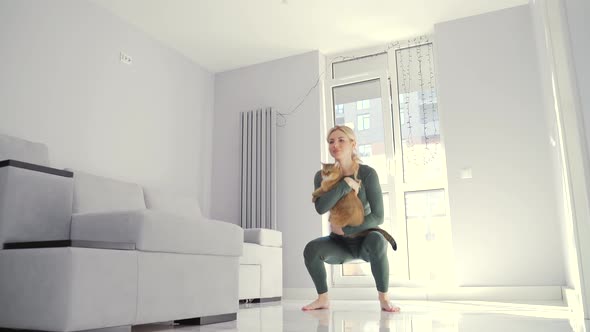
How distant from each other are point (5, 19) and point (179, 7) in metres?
1.55

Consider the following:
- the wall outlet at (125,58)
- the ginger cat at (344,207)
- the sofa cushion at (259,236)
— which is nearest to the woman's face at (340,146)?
the ginger cat at (344,207)

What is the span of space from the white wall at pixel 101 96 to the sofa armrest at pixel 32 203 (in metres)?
1.52

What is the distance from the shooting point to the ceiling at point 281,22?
Answer: 4633mm

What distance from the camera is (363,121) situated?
18.1 ft

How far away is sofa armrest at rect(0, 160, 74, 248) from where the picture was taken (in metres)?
2.12

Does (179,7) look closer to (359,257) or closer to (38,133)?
(38,133)

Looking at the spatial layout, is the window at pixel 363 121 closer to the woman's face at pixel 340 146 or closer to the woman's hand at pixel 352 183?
the woman's face at pixel 340 146

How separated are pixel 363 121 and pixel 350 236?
9.80 feet

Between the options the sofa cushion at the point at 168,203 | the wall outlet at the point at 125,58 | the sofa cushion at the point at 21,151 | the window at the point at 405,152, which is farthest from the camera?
the window at the point at 405,152

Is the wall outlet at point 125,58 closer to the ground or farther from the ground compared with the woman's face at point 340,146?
farther from the ground

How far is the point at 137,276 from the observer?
1.90 m

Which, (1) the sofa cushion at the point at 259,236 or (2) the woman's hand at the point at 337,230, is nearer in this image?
(2) the woman's hand at the point at 337,230

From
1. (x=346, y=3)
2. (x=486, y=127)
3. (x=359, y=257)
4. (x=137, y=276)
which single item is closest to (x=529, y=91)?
(x=486, y=127)

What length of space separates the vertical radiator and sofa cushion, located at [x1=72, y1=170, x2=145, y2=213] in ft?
4.97
